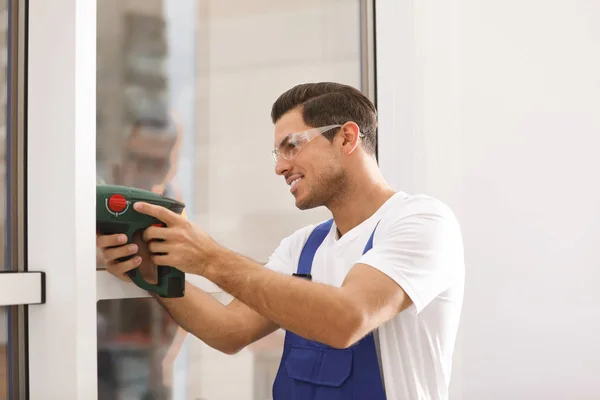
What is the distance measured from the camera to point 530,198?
2.76 meters

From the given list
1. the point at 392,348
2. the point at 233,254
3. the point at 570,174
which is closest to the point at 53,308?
→ the point at 233,254

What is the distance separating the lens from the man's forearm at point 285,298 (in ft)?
4.98

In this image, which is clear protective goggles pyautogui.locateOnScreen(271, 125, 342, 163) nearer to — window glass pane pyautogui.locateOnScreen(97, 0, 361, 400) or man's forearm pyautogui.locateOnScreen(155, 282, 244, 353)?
window glass pane pyautogui.locateOnScreen(97, 0, 361, 400)

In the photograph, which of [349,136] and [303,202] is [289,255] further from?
[349,136]

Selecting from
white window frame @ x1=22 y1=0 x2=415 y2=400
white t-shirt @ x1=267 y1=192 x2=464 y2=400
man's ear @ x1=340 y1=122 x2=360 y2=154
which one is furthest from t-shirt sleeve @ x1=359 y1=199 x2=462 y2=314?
white window frame @ x1=22 y1=0 x2=415 y2=400

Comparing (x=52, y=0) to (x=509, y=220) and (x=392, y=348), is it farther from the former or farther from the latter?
(x=509, y=220)

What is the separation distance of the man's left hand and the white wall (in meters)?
1.38

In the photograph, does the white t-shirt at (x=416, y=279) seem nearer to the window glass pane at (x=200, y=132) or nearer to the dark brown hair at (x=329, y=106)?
the dark brown hair at (x=329, y=106)

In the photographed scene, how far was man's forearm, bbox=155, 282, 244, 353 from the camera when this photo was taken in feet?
5.83

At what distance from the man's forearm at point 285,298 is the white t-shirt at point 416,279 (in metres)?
0.15

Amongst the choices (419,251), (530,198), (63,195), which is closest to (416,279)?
(419,251)

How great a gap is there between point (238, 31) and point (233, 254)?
0.82m

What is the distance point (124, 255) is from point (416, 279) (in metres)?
0.62

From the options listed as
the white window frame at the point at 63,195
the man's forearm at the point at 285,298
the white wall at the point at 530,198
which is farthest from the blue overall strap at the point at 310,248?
the white wall at the point at 530,198
